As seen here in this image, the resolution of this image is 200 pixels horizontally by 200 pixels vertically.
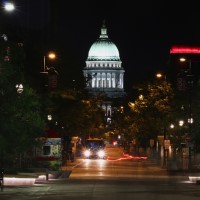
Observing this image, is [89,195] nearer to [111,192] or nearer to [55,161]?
[111,192]

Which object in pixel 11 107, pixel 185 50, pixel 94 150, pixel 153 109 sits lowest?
pixel 11 107

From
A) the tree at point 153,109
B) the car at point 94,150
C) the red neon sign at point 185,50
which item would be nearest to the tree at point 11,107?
the tree at point 153,109

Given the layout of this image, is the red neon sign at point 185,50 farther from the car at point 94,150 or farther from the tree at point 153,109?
the tree at point 153,109

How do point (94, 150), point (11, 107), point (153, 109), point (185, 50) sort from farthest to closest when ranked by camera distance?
point (185, 50)
point (94, 150)
point (153, 109)
point (11, 107)

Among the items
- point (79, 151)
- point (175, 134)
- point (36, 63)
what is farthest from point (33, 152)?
point (79, 151)

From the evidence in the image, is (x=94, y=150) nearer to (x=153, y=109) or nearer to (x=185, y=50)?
(x=185, y=50)

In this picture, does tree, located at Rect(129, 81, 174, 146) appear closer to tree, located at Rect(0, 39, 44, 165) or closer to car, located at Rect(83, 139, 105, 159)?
car, located at Rect(83, 139, 105, 159)

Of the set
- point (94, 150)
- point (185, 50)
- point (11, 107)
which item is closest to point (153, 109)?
point (94, 150)

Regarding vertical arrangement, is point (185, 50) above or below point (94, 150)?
above

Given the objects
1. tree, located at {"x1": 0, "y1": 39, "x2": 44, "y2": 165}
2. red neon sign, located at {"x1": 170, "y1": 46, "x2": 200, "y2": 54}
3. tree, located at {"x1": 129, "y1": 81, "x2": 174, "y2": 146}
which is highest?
red neon sign, located at {"x1": 170, "y1": 46, "x2": 200, "y2": 54}

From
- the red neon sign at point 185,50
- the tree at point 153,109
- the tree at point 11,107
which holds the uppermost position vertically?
the red neon sign at point 185,50

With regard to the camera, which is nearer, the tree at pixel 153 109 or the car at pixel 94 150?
the tree at pixel 153 109

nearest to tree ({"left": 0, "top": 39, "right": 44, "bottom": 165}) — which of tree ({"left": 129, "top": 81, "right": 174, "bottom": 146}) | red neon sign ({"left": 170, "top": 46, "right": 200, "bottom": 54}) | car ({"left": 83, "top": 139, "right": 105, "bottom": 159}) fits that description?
tree ({"left": 129, "top": 81, "right": 174, "bottom": 146})

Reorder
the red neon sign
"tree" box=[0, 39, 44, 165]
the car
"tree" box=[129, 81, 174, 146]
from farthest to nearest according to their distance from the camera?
1. the red neon sign
2. the car
3. "tree" box=[129, 81, 174, 146]
4. "tree" box=[0, 39, 44, 165]
